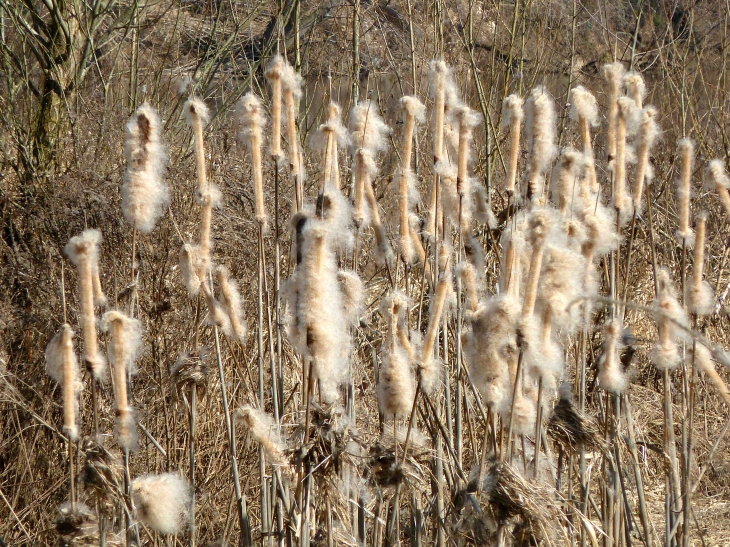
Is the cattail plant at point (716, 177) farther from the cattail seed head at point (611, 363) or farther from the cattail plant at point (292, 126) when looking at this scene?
the cattail plant at point (292, 126)

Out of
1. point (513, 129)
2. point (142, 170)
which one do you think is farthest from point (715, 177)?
point (142, 170)

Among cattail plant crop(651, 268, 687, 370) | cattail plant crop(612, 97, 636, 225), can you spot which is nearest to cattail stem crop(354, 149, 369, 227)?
cattail plant crop(612, 97, 636, 225)

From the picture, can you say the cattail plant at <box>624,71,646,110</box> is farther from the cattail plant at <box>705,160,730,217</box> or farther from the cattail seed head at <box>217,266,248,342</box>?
the cattail seed head at <box>217,266,248,342</box>

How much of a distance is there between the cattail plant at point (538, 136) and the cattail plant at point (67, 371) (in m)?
1.00

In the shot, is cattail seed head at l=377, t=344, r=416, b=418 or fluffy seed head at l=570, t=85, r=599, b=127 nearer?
cattail seed head at l=377, t=344, r=416, b=418

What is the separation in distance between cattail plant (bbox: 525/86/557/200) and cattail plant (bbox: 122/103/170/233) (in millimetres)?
791

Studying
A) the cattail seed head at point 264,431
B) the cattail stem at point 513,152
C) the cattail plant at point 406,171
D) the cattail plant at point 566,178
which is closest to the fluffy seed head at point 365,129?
the cattail plant at point 406,171

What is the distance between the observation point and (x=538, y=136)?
1.73 m

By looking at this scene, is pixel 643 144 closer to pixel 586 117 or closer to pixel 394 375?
pixel 586 117

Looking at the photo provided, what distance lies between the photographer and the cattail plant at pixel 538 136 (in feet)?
5.69

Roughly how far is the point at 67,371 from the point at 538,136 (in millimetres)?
1059

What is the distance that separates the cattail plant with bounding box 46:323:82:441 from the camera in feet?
4.18

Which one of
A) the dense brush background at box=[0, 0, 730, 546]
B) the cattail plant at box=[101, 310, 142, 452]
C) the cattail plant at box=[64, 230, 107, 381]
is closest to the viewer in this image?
the cattail plant at box=[64, 230, 107, 381]

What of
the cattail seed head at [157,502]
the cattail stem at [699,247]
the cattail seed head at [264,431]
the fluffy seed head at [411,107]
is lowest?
the cattail seed head at [157,502]
